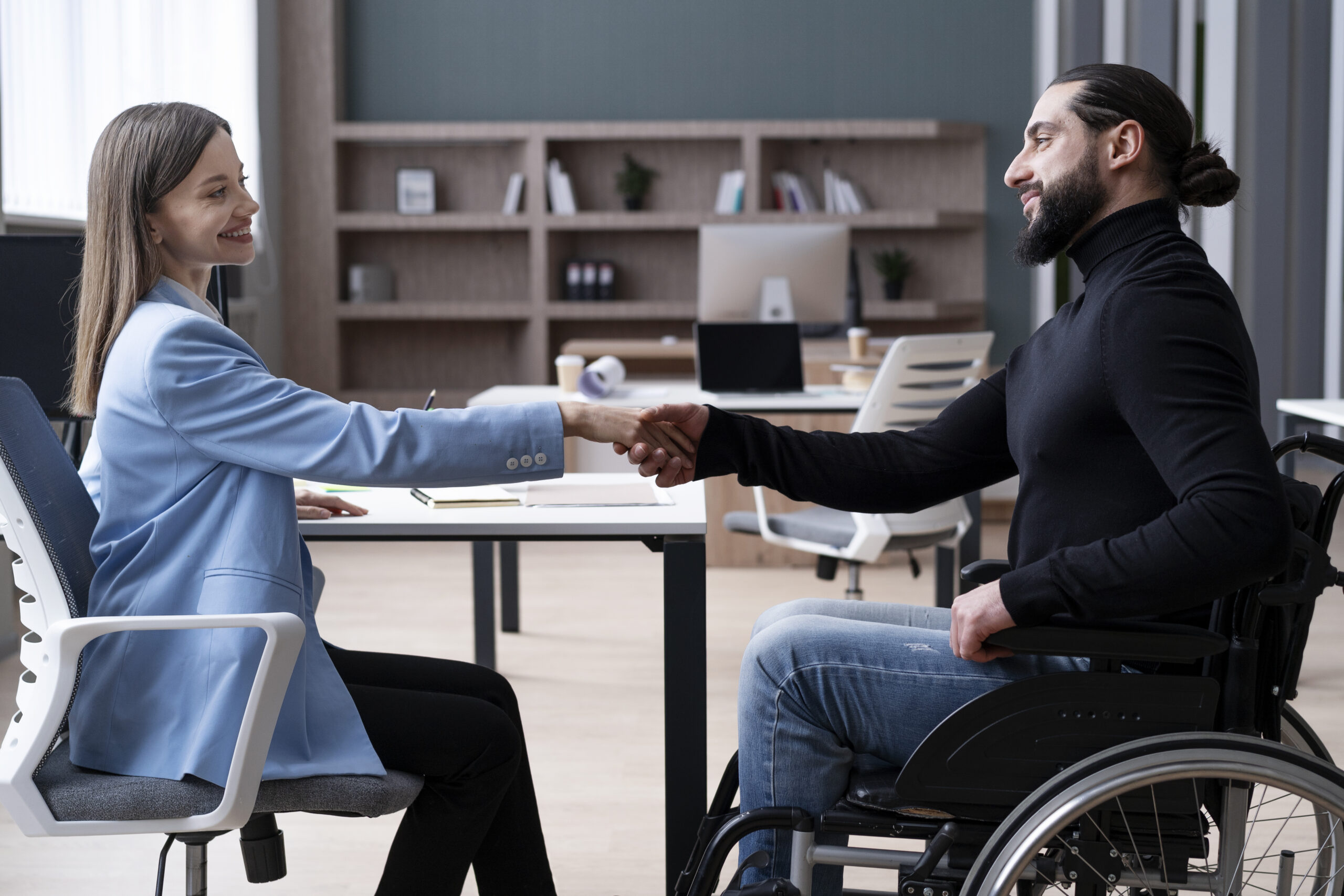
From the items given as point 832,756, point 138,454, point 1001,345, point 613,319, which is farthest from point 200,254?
point 1001,345

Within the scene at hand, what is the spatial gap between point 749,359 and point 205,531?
2452mm

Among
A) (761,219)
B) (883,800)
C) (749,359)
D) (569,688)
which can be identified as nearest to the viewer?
(883,800)

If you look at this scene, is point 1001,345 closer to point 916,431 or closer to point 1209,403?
point 916,431

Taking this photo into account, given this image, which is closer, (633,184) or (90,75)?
(90,75)

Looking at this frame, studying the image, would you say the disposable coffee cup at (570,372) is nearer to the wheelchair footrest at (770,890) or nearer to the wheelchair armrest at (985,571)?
the wheelchair armrest at (985,571)

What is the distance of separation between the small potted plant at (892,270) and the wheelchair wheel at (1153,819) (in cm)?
524

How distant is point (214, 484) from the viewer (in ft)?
4.20

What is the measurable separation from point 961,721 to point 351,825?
143 cm

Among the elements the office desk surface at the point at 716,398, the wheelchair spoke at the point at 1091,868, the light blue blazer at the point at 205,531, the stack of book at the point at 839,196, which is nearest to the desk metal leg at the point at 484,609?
the office desk surface at the point at 716,398

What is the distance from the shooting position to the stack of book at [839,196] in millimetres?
6336

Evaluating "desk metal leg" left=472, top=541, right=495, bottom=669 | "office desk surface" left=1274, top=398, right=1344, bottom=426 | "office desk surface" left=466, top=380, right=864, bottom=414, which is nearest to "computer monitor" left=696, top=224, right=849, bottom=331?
"office desk surface" left=466, top=380, right=864, bottom=414

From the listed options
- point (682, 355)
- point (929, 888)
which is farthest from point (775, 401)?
point (929, 888)

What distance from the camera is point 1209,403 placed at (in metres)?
1.14

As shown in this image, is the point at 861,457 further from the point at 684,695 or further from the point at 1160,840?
the point at 1160,840
